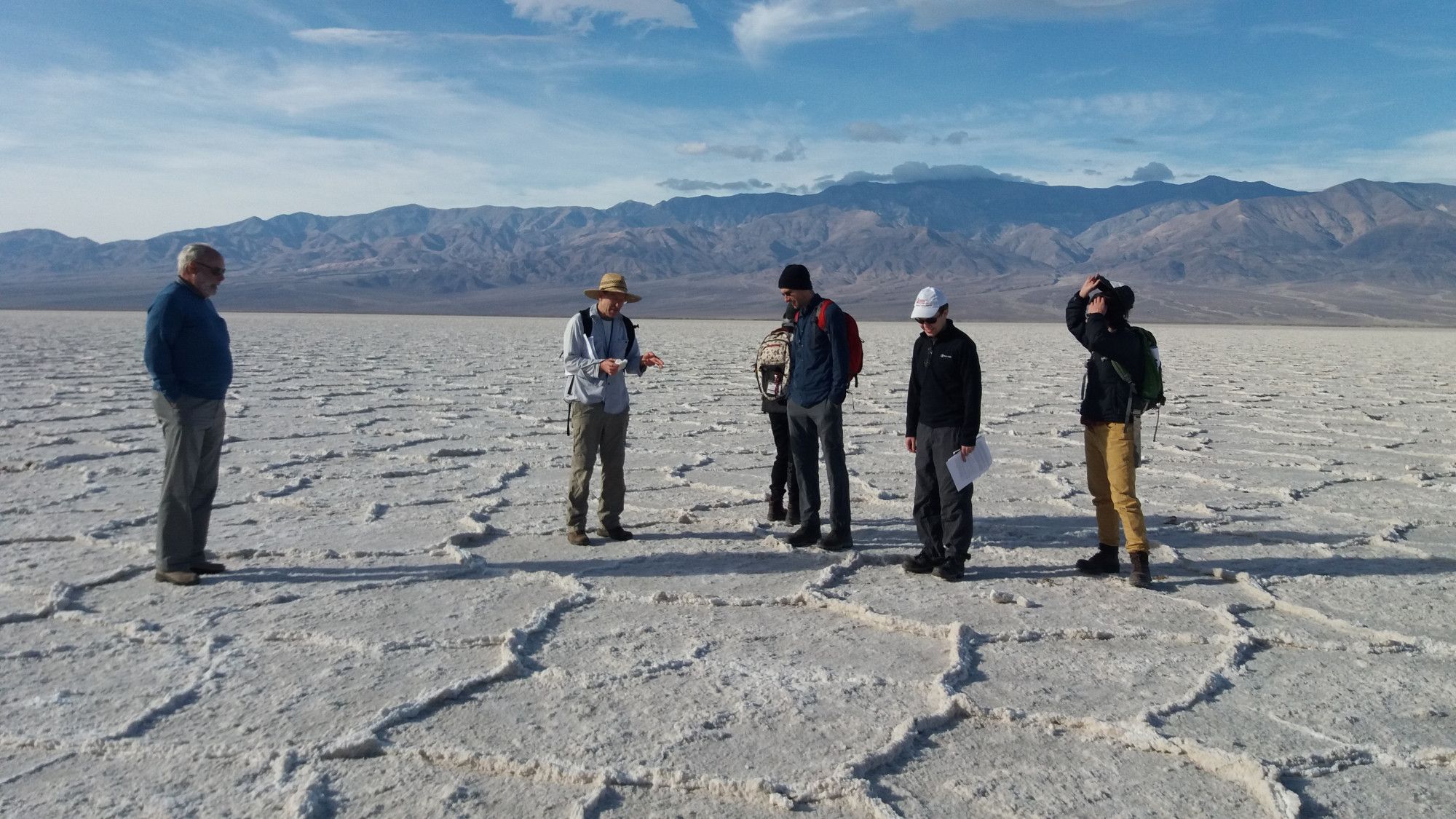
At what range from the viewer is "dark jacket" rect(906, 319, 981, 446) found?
4102 mm

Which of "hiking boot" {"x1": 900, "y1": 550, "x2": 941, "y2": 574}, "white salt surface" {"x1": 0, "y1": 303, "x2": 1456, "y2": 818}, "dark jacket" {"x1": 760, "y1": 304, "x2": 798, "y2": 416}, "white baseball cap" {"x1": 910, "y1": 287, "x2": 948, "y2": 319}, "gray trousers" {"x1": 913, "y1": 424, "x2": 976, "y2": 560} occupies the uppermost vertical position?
"white baseball cap" {"x1": 910, "y1": 287, "x2": 948, "y2": 319}

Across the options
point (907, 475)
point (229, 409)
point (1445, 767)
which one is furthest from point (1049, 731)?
point (229, 409)

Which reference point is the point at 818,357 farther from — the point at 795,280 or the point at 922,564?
the point at 922,564

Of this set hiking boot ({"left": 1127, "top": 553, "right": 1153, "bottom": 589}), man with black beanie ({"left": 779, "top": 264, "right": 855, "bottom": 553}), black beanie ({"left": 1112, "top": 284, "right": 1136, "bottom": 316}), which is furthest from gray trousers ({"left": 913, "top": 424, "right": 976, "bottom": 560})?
black beanie ({"left": 1112, "top": 284, "right": 1136, "bottom": 316})

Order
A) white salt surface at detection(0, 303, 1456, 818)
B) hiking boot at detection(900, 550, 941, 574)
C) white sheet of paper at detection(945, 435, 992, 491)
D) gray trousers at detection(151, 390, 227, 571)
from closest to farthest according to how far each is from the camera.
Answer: white salt surface at detection(0, 303, 1456, 818) < gray trousers at detection(151, 390, 227, 571) < white sheet of paper at detection(945, 435, 992, 491) < hiking boot at detection(900, 550, 941, 574)

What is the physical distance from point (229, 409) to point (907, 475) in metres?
6.65

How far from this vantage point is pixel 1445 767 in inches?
104

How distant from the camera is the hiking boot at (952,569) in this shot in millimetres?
4207

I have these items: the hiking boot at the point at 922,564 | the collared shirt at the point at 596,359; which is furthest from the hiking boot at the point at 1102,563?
the collared shirt at the point at 596,359

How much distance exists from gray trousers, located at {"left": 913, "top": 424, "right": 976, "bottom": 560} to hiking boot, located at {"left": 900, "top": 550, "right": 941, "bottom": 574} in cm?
2

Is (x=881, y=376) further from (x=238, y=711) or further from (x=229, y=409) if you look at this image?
(x=238, y=711)

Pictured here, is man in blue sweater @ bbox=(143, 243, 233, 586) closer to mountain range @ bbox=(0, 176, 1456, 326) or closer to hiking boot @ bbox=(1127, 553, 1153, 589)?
hiking boot @ bbox=(1127, 553, 1153, 589)

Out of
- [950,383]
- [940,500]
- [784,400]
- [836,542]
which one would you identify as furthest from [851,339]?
[836,542]

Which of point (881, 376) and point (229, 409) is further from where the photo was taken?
point (881, 376)
